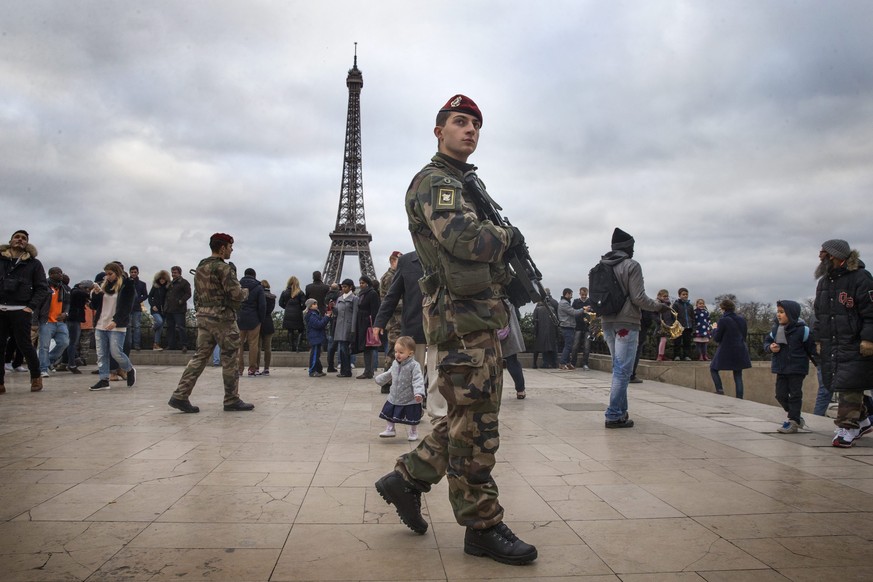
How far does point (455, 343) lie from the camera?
313cm

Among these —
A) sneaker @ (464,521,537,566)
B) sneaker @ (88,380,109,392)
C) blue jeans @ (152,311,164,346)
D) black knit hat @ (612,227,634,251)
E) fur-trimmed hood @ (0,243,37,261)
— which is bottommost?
sneaker @ (88,380,109,392)

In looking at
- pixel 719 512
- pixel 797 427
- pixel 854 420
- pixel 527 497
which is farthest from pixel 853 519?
pixel 797 427

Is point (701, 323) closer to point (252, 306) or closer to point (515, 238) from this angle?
point (252, 306)

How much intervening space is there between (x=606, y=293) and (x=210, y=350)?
14.2 feet

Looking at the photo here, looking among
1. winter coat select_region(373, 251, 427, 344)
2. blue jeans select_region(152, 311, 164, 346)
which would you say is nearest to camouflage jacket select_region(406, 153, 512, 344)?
winter coat select_region(373, 251, 427, 344)

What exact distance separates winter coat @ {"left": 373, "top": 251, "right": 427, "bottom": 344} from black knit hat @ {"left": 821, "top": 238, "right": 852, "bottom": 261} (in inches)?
158

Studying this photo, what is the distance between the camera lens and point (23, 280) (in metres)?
8.60

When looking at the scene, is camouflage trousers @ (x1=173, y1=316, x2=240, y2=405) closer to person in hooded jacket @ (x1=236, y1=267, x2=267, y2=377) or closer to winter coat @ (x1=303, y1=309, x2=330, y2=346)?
person in hooded jacket @ (x1=236, y1=267, x2=267, y2=377)

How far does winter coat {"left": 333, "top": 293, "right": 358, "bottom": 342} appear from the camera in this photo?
37.8ft

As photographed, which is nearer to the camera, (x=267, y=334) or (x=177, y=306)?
(x=267, y=334)

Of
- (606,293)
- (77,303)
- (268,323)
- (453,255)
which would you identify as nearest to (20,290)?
(77,303)

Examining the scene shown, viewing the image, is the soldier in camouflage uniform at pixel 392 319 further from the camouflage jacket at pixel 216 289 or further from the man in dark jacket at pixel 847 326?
the man in dark jacket at pixel 847 326

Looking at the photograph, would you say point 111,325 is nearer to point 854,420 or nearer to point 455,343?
point 455,343

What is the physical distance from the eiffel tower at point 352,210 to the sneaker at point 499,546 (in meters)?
48.7
